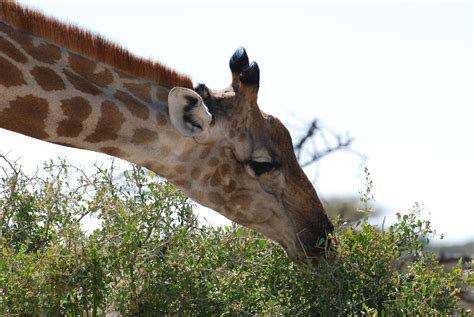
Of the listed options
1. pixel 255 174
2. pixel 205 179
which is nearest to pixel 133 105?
pixel 205 179

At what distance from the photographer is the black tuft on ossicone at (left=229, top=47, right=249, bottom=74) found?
24.0 ft

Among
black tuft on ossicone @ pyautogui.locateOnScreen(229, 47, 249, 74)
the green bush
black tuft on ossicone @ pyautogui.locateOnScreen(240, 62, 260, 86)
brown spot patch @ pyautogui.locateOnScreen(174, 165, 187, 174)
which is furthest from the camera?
black tuft on ossicone @ pyautogui.locateOnScreen(229, 47, 249, 74)

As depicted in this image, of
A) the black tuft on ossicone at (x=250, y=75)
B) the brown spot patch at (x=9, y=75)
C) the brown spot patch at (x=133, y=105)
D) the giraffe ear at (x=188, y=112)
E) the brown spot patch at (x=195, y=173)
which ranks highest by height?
the black tuft on ossicone at (x=250, y=75)

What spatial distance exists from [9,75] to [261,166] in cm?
202

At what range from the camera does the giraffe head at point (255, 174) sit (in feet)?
23.2

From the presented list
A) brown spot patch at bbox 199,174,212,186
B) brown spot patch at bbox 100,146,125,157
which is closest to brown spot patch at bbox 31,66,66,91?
brown spot patch at bbox 100,146,125,157

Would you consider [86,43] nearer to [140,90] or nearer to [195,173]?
[140,90]

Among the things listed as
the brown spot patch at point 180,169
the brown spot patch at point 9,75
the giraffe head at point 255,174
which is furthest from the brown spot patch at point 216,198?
the brown spot patch at point 9,75

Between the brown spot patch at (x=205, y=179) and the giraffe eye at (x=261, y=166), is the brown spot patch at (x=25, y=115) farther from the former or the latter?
the giraffe eye at (x=261, y=166)

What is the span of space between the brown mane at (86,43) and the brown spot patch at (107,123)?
0.41 metres

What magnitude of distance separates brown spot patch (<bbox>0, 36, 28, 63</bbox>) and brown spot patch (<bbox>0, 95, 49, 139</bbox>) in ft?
0.94

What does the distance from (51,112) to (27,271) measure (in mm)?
1172

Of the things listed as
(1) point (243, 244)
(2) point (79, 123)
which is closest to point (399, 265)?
(1) point (243, 244)

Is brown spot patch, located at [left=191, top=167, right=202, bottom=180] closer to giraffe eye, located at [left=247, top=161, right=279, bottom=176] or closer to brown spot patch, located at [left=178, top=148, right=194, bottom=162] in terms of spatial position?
brown spot patch, located at [left=178, top=148, right=194, bottom=162]
